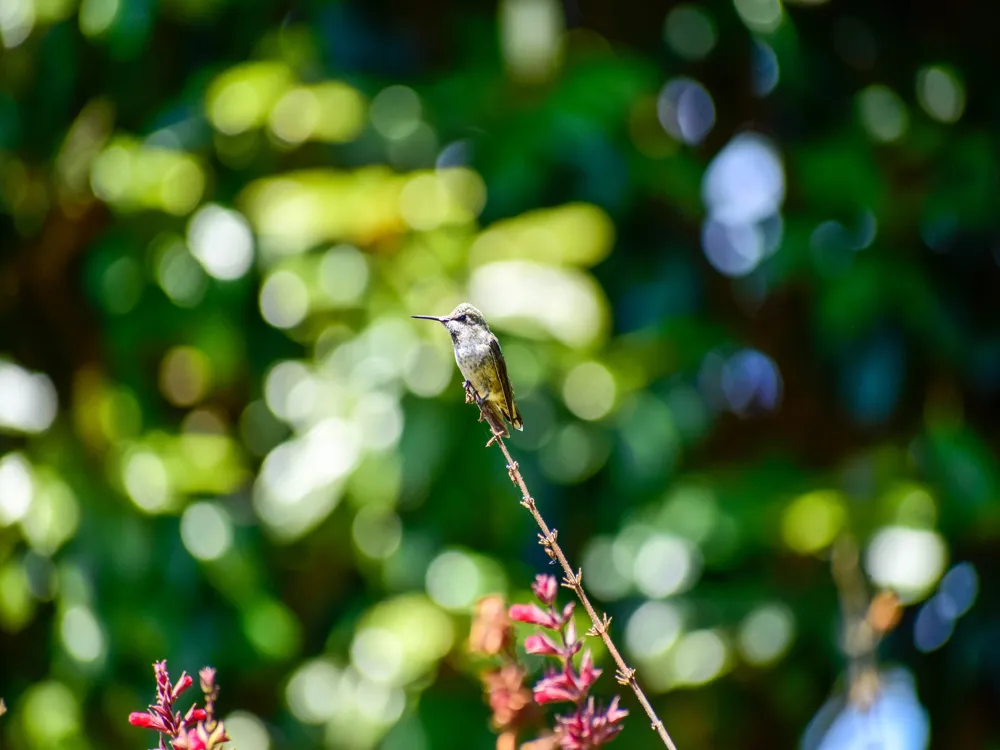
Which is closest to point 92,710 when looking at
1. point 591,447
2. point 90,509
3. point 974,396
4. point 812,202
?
point 90,509

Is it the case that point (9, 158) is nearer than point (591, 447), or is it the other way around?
point (591, 447)

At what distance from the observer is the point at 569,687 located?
1.14 m

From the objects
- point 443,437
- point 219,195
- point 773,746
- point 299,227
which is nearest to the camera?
point 443,437

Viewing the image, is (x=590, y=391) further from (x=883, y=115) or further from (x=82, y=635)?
(x=82, y=635)

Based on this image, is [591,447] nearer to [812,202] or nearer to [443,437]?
[443,437]

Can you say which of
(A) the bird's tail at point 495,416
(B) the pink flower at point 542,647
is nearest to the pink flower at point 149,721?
(B) the pink flower at point 542,647

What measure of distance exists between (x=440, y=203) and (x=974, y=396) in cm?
222

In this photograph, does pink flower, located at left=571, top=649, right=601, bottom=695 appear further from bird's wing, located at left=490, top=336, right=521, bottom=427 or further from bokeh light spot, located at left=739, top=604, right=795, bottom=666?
bokeh light spot, located at left=739, top=604, right=795, bottom=666

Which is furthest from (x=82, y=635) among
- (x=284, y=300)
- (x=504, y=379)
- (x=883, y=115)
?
(x=883, y=115)

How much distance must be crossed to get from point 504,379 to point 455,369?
119cm

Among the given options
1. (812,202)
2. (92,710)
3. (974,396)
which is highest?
(812,202)

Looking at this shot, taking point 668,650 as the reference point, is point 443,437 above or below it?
above

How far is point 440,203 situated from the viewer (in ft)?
13.4

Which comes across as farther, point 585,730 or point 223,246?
point 223,246
